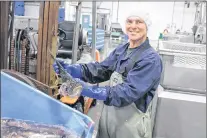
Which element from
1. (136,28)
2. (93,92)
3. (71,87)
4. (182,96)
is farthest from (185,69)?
(71,87)

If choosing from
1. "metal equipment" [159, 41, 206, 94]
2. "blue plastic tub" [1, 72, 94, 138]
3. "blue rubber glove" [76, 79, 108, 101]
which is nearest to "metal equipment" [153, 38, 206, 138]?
"metal equipment" [159, 41, 206, 94]

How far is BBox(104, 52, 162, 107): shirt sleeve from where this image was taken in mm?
1650

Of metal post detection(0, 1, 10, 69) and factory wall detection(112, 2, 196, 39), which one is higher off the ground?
factory wall detection(112, 2, 196, 39)

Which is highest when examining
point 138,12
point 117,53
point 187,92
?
point 138,12

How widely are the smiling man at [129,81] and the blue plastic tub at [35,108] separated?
42cm

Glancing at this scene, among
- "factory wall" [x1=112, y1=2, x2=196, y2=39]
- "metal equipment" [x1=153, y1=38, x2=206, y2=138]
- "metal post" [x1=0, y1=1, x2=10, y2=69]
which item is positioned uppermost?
"factory wall" [x1=112, y1=2, x2=196, y2=39]

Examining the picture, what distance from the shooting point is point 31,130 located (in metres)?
1.18

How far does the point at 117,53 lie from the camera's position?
81.6 inches

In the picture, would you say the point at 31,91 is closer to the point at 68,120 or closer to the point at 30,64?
the point at 68,120

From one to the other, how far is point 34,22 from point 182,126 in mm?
2819

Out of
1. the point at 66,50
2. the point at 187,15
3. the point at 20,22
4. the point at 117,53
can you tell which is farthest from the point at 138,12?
the point at 187,15

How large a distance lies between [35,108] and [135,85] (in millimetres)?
764

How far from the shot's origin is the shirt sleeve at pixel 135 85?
1.65 meters

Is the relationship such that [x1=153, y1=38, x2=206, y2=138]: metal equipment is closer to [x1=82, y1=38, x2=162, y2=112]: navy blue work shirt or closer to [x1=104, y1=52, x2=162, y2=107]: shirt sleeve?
[x1=82, y1=38, x2=162, y2=112]: navy blue work shirt
